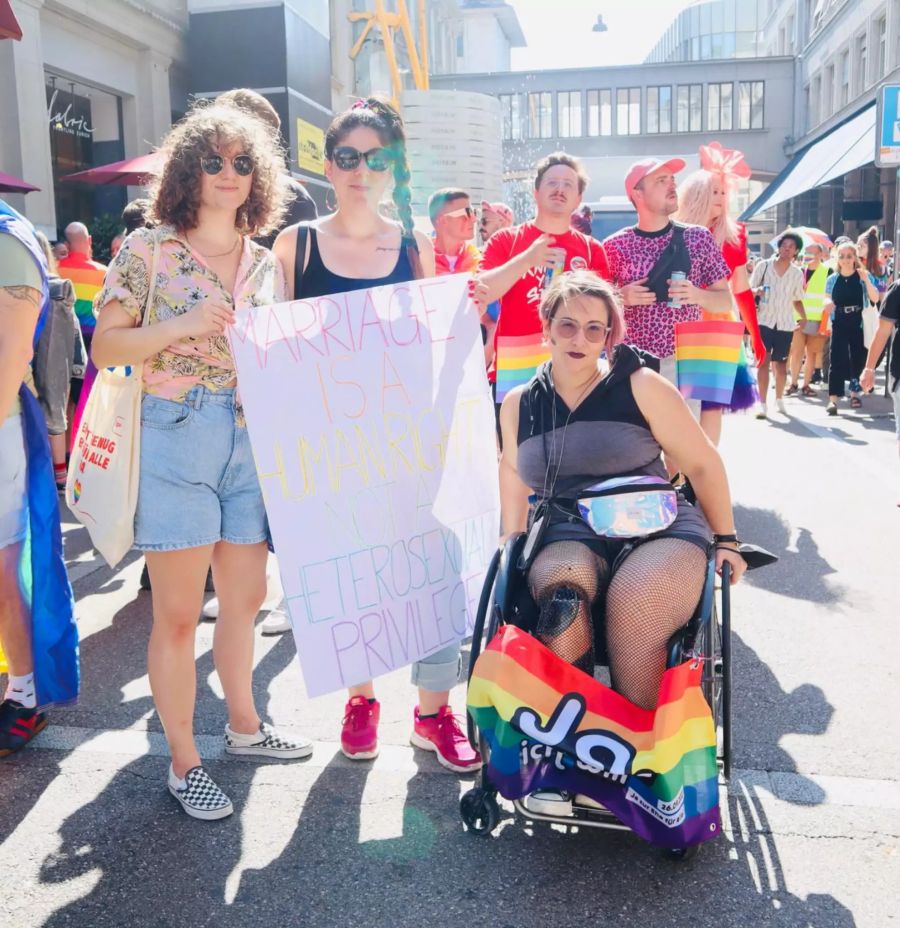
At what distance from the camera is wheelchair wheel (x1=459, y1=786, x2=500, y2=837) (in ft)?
8.65

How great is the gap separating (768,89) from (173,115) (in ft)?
114

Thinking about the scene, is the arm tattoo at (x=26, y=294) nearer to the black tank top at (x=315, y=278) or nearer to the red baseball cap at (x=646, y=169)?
the black tank top at (x=315, y=278)

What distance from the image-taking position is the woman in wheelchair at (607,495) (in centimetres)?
266

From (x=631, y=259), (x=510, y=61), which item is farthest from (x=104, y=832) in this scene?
(x=510, y=61)

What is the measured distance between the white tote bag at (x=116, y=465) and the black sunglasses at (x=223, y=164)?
0.24 metres

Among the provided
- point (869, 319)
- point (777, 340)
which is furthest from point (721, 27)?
point (777, 340)

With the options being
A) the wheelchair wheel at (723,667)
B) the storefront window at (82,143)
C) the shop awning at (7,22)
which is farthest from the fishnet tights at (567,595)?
the storefront window at (82,143)

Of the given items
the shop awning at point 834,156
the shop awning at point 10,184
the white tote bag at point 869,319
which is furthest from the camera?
the shop awning at point 834,156

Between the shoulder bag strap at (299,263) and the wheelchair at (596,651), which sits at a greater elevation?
the shoulder bag strap at (299,263)

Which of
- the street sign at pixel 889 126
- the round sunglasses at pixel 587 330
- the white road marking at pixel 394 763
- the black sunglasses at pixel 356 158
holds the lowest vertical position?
the white road marking at pixel 394 763

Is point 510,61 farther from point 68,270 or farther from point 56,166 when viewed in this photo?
point 68,270

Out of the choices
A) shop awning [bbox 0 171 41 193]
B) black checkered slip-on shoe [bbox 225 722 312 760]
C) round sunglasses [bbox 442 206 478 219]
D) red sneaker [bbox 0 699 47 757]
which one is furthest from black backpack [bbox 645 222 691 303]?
shop awning [bbox 0 171 41 193]

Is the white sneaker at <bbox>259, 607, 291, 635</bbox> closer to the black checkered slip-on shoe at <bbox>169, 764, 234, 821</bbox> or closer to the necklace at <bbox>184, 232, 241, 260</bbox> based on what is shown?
the black checkered slip-on shoe at <bbox>169, 764, 234, 821</bbox>

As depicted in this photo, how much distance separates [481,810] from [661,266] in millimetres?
2882
